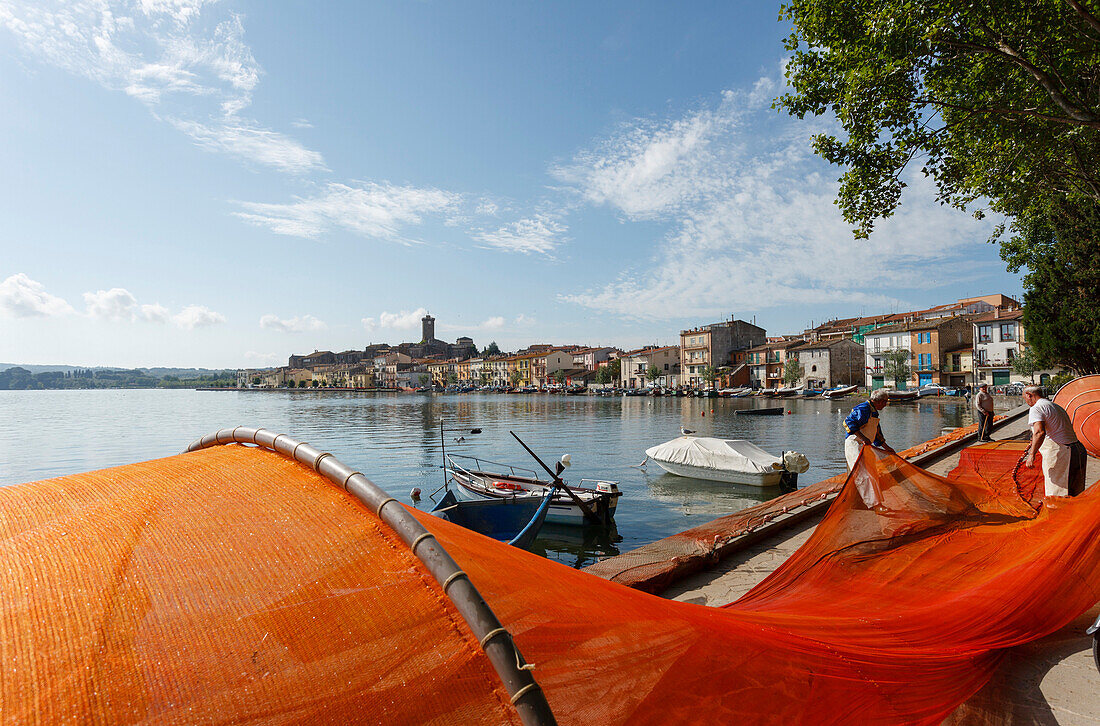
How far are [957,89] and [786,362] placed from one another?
69049 mm

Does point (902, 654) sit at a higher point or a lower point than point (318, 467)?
lower

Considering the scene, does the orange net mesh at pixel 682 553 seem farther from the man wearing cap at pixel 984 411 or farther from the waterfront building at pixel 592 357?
the waterfront building at pixel 592 357

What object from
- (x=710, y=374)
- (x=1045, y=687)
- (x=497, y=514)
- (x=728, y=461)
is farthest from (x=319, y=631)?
(x=710, y=374)

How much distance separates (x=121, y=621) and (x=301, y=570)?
0.43 metres

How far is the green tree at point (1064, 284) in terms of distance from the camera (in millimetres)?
24500

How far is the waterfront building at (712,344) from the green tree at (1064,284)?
57947 millimetres

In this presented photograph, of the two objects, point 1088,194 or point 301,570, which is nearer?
point 301,570

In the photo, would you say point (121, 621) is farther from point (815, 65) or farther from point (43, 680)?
point (815, 65)

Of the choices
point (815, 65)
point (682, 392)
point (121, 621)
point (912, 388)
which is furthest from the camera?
point (682, 392)

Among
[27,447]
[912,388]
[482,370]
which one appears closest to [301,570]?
[27,447]

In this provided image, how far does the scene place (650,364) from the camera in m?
96.5

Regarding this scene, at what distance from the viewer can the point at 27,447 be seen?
33.8 metres

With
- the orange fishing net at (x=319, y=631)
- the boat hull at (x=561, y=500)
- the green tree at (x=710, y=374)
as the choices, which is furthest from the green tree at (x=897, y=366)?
the orange fishing net at (x=319, y=631)

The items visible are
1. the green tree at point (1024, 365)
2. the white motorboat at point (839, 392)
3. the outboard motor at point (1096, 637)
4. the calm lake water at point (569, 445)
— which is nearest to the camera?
the outboard motor at point (1096, 637)
